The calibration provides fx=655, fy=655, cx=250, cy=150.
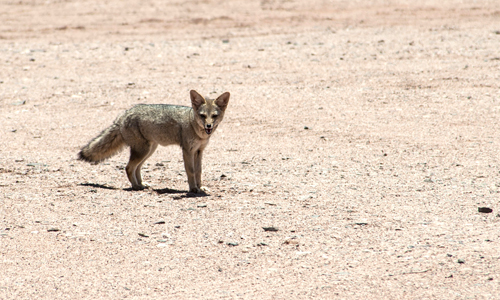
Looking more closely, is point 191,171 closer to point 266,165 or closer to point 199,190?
point 199,190

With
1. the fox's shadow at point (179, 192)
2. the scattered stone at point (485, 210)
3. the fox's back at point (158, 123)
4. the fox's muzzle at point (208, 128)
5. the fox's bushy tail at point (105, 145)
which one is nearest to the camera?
the scattered stone at point (485, 210)

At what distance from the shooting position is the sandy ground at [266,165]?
5.15 metres

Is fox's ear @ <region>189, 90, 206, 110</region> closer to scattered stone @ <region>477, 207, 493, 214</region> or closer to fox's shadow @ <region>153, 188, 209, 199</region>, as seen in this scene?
fox's shadow @ <region>153, 188, 209, 199</region>

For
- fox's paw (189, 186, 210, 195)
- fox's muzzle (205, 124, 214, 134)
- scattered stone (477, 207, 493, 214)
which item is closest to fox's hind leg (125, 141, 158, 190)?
fox's paw (189, 186, 210, 195)

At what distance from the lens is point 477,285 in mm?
4797

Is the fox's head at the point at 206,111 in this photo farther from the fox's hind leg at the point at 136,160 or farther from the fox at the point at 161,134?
the fox's hind leg at the point at 136,160

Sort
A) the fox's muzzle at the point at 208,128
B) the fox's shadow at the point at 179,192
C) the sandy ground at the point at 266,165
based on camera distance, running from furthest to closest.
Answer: the fox's shadow at the point at 179,192
the fox's muzzle at the point at 208,128
the sandy ground at the point at 266,165

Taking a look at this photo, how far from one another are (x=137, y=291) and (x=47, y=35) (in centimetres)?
1427

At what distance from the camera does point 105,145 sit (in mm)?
7977

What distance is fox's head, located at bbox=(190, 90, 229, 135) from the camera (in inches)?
285

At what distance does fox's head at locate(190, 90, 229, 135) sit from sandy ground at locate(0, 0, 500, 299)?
2.63 feet

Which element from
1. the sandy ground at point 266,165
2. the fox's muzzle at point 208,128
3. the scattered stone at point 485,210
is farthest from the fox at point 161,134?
the scattered stone at point 485,210

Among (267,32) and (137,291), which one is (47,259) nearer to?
(137,291)

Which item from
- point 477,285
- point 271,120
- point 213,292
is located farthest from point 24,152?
point 477,285
